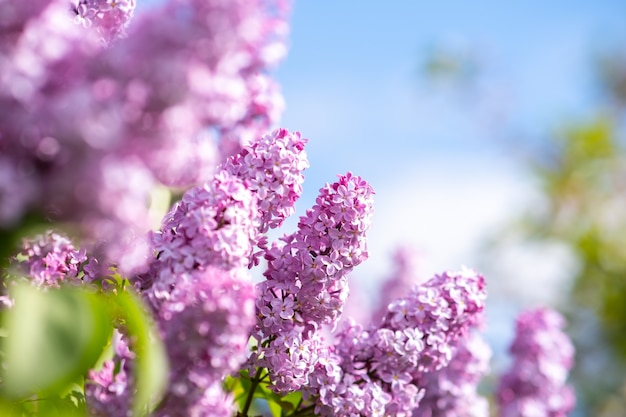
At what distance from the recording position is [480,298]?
1.30 m

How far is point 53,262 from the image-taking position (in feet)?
3.37

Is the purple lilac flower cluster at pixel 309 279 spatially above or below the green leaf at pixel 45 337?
above

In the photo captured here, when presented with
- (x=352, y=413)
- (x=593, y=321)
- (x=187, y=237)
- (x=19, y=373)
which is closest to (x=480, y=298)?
(x=352, y=413)

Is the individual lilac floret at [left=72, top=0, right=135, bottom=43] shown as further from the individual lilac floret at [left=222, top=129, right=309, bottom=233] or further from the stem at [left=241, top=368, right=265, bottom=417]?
the stem at [left=241, top=368, right=265, bottom=417]

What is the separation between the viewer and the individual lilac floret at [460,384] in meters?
1.47

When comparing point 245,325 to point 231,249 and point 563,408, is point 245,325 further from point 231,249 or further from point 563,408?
point 563,408

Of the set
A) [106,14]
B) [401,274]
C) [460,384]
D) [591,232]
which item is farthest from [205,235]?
[591,232]

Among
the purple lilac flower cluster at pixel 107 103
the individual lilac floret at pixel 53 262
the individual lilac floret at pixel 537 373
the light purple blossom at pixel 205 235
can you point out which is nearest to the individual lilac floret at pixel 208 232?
the light purple blossom at pixel 205 235

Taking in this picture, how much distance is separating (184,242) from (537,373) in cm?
126

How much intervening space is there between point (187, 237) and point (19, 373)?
341 millimetres

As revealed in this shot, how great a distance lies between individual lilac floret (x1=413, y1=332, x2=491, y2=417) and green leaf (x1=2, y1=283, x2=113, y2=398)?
858 millimetres

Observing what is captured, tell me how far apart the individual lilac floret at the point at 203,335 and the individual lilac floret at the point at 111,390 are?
59mm

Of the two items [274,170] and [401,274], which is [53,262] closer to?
[274,170]

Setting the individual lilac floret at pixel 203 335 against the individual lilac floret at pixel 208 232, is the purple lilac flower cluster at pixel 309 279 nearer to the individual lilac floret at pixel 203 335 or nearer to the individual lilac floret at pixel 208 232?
the individual lilac floret at pixel 208 232
